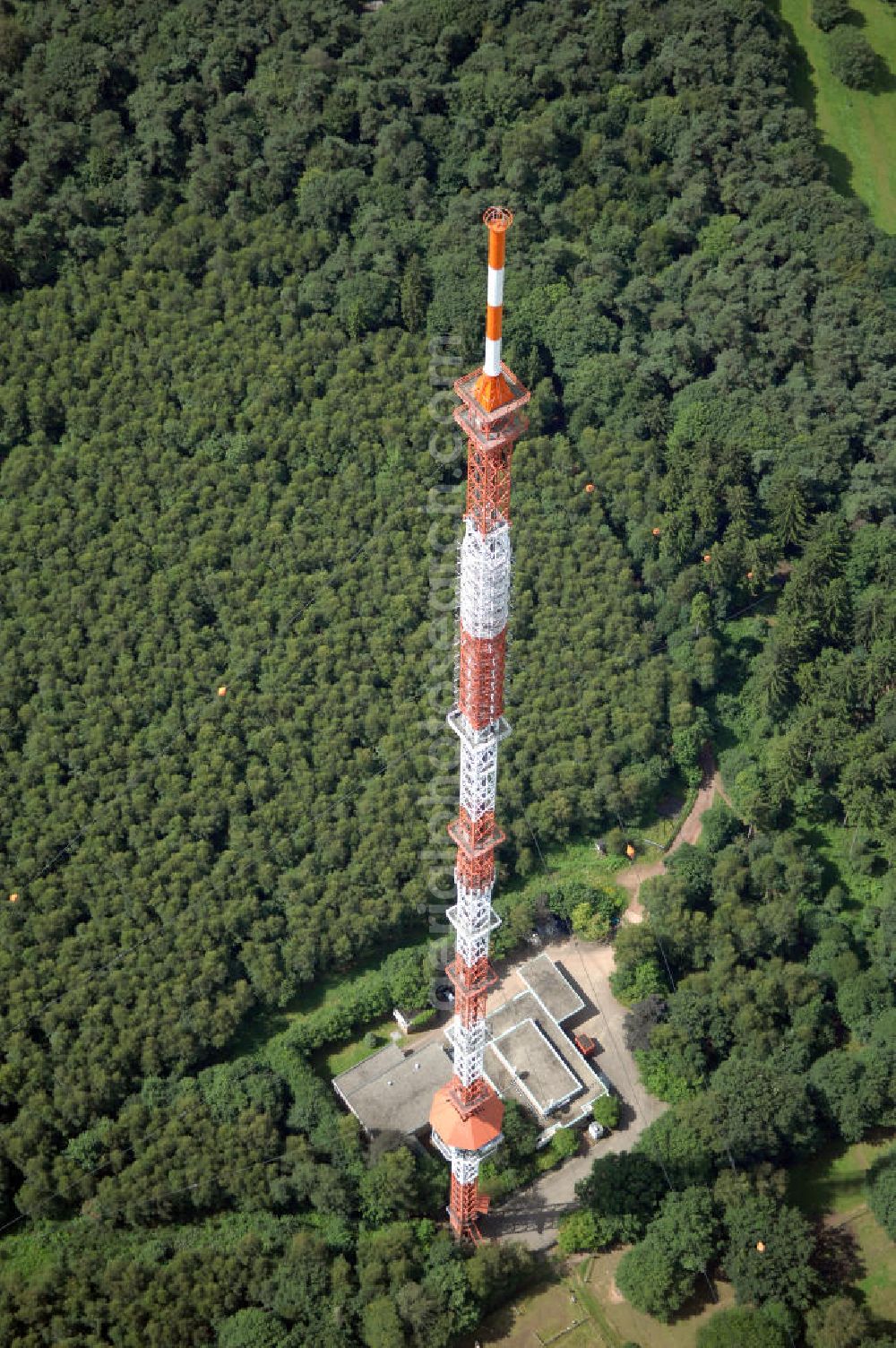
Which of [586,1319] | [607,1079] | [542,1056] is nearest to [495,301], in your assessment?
[542,1056]

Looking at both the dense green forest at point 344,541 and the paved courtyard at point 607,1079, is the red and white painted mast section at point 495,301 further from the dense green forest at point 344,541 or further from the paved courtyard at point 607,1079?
the paved courtyard at point 607,1079

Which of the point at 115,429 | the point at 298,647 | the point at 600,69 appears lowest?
the point at 298,647

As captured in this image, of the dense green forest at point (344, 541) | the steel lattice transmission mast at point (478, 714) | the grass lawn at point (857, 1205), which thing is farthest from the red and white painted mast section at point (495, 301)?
the grass lawn at point (857, 1205)

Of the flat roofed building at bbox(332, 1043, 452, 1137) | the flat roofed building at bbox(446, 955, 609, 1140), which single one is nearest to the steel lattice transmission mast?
the flat roofed building at bbox(332, 1043, 452, 1137)

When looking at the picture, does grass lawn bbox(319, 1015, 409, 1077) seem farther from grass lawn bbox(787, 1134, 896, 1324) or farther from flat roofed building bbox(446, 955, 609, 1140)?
grass lawn bbox(787, 1134, 896, 1324)

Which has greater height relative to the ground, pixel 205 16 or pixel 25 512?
pixel 205 16

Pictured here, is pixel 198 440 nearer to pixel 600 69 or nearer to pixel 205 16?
pixel 205 16

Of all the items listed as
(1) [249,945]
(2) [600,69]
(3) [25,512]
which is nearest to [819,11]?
(2) [600,69]

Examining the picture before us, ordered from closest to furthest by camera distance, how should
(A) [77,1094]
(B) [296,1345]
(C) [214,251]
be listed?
1. (B) [296,1345]
2. (A) [77,1094]
3. (C) [214,251]
